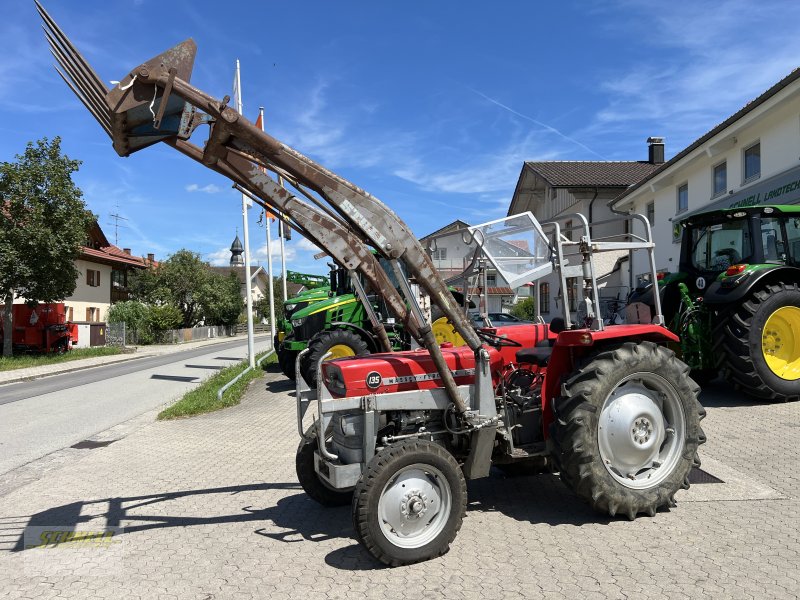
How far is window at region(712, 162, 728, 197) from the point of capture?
58.0ft

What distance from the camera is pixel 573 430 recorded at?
431cm

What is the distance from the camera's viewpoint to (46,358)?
24016 millimetres

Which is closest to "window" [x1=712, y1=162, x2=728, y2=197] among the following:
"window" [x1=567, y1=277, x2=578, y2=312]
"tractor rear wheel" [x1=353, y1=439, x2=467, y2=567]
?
"window" [x1=567, y1=277, x2=578, y2=312]

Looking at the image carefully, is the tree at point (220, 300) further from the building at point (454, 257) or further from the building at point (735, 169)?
the building at point (454, 257)

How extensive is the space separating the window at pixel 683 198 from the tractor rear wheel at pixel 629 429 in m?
17.3

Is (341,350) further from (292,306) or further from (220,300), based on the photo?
(220,300)

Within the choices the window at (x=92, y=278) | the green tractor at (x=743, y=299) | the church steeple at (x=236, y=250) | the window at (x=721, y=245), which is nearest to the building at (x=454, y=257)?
the green tractor at (x=743, y=299)

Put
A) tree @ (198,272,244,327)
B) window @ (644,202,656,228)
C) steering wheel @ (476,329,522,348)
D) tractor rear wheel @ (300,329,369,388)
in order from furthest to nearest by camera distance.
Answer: tree @ (198,272,244,327) → window @ (644,202,656,228) → tractor rear wheel @ (300,329,369,388) → steering wheel @ (476,329,522,348)

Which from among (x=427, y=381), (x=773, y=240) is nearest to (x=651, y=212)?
(x=773, y=240)

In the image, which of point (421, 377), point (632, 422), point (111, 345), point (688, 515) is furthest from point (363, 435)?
point (111, 345)

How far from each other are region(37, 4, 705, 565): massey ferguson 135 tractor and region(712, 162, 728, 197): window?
585 inches

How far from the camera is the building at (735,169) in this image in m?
13.7

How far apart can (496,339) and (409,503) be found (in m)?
1.83

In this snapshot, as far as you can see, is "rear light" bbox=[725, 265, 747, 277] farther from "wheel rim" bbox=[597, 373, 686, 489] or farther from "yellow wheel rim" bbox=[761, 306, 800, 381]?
"wheel rim" bbox=[597, 373, 686, 489]
